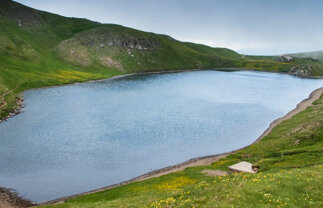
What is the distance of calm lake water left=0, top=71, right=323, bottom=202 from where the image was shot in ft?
169

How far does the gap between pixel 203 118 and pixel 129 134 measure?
31.7 metres

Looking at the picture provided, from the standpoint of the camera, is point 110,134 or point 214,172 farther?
point 110,134

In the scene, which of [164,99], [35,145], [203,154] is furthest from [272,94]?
[35,145]

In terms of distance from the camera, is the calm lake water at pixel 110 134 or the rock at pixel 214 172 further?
the calm lake water at pixel 110 134

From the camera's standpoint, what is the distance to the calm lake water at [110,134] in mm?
51594

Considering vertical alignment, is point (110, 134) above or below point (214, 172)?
above

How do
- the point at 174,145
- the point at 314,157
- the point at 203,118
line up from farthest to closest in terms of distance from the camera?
the point at 203,118 < the point at 174,145 < the point at 314,157

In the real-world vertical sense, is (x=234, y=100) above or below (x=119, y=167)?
above

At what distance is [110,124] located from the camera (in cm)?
8388

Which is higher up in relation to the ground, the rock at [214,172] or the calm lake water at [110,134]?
the calm lake water at [110,134]

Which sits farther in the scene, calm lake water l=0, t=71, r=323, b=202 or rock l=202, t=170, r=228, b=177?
calm lake water l=0, t=71, r=323, b=202

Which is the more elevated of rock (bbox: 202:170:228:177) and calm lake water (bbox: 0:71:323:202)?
calm lake water (bbox: 0:71:323:202)

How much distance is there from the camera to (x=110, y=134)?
74.3 metres

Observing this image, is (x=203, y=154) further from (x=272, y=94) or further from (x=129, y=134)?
(x=272, y=94)
